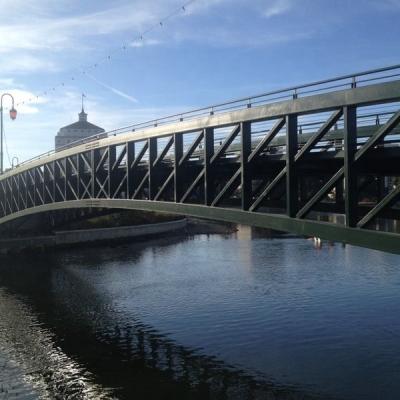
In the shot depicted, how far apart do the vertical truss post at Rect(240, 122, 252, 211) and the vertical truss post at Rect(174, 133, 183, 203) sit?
542cm

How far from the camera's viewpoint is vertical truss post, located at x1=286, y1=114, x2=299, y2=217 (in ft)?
54.4

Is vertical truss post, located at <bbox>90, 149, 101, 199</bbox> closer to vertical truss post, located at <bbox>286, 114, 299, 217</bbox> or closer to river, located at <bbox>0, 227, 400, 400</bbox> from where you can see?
river, located at <bbox>0, 227, 400, 400</bbox>

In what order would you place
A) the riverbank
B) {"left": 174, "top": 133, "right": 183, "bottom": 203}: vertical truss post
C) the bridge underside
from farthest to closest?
the riverbank, {"left": 174, "top": 133, "right": 183, "bottom": 203}: vertical truss post, the bridge underside

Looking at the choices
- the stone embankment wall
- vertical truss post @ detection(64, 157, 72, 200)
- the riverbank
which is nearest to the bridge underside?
vertical truss post @ detection(64, 157, 72, 200)

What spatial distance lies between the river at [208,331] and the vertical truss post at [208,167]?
7.29m

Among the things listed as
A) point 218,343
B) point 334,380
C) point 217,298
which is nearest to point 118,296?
point 217,298

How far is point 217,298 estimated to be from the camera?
3231cm

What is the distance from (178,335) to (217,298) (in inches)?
287

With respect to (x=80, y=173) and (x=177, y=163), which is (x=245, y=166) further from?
(x=80, y=173)

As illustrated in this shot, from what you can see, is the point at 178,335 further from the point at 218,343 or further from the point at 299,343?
the point at 299,343

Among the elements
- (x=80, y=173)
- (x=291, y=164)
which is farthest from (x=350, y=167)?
(x=80, y=173)

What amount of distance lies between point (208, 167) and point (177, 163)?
2.92m

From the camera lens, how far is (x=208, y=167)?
845 inches

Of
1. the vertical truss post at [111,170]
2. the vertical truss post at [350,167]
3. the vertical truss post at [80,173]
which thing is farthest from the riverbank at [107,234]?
the vertical truss post at [350,167]
